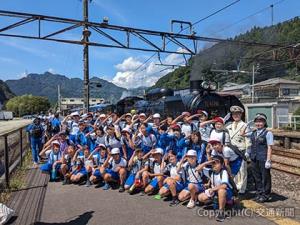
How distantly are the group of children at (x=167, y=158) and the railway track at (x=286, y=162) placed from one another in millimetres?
3335

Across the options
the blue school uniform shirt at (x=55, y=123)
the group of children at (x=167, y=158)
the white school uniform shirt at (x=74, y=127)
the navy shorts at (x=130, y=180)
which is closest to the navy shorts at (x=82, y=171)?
the group of children at (x=167, y=158)

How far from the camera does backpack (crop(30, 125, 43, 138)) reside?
11828 mm

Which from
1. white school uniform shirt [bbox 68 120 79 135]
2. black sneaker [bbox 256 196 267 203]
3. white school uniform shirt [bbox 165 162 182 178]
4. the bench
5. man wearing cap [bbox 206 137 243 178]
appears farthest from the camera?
white school uniform shirt [bbox 68 120 79 135]

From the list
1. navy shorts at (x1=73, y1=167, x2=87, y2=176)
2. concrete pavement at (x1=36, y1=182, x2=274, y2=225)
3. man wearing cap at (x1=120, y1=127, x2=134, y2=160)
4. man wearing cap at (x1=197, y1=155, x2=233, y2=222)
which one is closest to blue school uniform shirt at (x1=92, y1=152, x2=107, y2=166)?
navy shorts at (x1=73, y1=167, x2=87, y2=176)

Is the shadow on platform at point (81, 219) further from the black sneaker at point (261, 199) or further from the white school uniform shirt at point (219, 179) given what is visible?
the black sneaker at point (261, 199)

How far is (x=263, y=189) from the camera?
→ 6.83 metres

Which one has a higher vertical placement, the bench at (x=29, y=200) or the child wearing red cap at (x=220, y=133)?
the child wearing red cap at (x=220, y=133)

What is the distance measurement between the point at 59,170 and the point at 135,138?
2.15 meters

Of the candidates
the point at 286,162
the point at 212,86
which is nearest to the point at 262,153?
the point at 286,162

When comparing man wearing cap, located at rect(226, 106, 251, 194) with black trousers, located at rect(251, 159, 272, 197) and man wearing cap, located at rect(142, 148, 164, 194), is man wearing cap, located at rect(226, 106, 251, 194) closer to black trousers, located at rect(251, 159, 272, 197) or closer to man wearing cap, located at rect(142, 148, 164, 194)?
black trousers, located at rect(251, 159, 272, 197)

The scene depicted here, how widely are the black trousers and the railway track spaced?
10.0 ft

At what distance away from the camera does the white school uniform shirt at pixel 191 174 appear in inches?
254

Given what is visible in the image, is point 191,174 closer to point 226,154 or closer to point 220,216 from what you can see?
point 226,154

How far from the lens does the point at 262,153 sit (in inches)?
264
